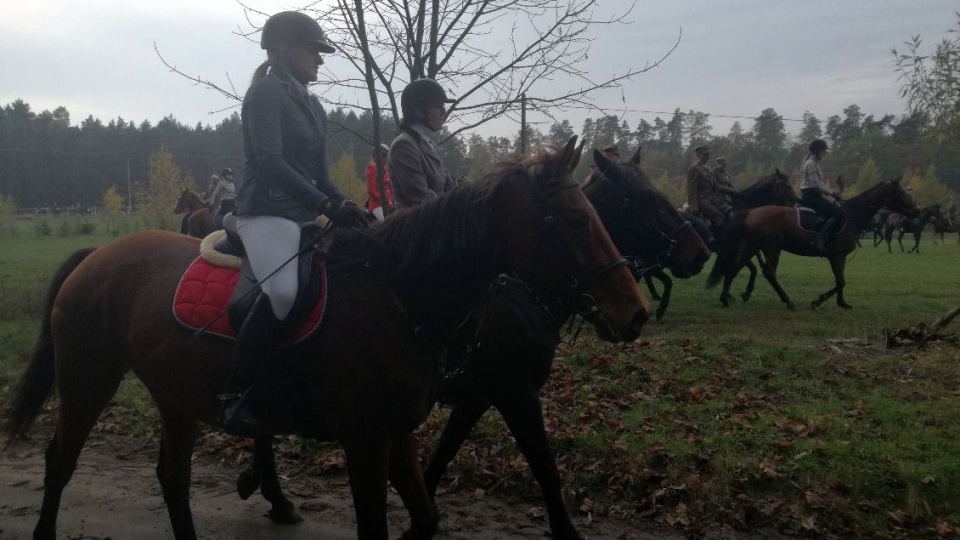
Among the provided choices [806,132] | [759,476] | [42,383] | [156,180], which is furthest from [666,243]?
[806,132]

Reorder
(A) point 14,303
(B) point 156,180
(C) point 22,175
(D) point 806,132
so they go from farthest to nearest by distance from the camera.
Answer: (D) point 806,132 → (C) point 22,175 → (B) point 156,180 → (A) point 14,303

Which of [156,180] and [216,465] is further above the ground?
[156,180]

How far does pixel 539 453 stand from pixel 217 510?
8.33ft

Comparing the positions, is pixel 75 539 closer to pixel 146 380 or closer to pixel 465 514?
pixel 146 380

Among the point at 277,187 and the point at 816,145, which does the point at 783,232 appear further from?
the point at 277,187

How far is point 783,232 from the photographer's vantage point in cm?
1560

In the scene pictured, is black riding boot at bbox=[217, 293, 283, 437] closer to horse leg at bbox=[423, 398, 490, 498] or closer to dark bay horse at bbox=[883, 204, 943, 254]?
horse leg at bbox=[423, 398, 490, 498]

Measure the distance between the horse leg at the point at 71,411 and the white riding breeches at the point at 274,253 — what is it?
1537 millimetres

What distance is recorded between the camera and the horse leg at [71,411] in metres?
4.56

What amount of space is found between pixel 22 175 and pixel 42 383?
81.6 metres

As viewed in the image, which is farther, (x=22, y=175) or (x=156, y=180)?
(x=22, y=175)

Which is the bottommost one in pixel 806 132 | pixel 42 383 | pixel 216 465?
pixel 216 465

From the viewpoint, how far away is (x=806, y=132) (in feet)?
264

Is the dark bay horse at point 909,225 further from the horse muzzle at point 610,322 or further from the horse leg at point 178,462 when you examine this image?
the horse leg at point 178,462
